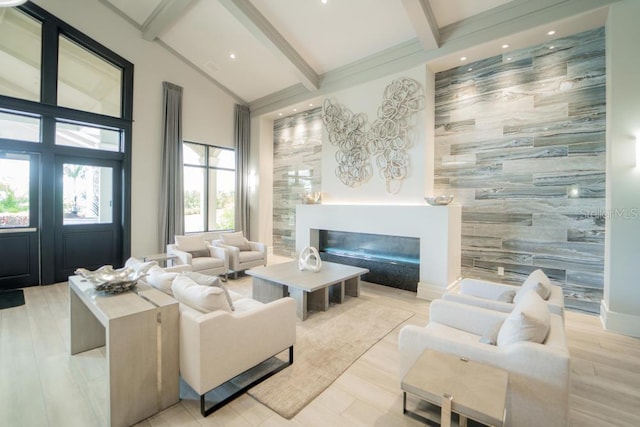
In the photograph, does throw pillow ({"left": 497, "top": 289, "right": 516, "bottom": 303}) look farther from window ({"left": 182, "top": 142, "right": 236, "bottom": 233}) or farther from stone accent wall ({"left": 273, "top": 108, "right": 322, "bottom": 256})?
window ({"left": 182, "top": 142, "right": 236, "bottom": 233})

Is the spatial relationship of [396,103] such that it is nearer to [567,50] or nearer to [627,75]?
[567,50]

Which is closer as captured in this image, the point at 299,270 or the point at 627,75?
the point at 627,75

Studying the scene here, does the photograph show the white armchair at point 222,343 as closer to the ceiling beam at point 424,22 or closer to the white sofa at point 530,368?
the white sofa at point 530,368

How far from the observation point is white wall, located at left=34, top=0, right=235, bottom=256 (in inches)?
211

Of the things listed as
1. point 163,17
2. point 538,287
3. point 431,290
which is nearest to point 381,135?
point 431,290

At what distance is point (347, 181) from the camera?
5.77 meters

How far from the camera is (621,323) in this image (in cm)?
322

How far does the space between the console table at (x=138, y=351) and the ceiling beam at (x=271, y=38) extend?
4.61 meters

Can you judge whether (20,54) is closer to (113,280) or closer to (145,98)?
(145,98)

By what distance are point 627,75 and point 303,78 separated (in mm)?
4812

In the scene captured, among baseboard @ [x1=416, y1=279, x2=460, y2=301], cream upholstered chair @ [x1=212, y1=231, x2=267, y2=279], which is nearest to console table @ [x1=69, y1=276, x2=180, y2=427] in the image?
cream upholstered chair @ [x1=212, y1=231, x2=267, y2=279]

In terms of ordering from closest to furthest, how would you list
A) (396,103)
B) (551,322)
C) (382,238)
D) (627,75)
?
1. (551,322)
2. (627,75)
3. (396,103)
4. (382,238)

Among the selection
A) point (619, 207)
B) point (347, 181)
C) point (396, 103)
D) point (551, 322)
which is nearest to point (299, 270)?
point (347, 181)

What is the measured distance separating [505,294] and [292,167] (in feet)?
18.7
